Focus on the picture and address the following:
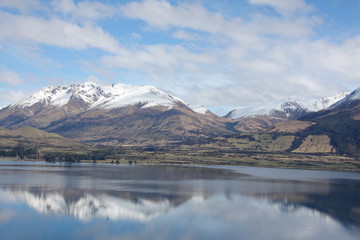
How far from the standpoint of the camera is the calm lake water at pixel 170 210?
63.4 metres

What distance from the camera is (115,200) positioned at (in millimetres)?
88750

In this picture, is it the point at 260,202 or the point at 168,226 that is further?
the point at 260,202

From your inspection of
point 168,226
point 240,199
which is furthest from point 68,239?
point 240,199

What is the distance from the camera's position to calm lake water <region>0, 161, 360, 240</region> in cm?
6344

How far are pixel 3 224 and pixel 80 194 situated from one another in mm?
32382

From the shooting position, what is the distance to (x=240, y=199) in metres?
97.3

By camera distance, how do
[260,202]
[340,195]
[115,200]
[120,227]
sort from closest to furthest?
[120,227] < [115,200] < [260,202] < [340,195]

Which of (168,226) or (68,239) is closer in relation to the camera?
(68,239)

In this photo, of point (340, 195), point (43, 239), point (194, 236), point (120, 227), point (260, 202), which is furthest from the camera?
point (340, 195)

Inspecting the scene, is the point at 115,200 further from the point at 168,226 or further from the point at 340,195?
the point at 340,195

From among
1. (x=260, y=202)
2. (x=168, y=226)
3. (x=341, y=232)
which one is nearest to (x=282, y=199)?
(x=260, y=202)

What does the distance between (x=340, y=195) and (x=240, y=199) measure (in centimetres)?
2807

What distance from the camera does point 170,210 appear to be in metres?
80.4

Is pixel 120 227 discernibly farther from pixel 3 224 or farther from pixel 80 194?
pixel 80 194
